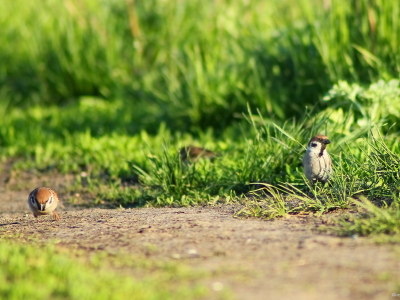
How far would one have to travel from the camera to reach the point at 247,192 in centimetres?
575

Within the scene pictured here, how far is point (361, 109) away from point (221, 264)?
3270 millimetres

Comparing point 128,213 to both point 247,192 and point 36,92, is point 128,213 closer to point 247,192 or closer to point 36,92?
point 247,192

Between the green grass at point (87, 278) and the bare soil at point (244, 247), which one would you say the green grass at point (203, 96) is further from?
the green grass at point (87, 278)

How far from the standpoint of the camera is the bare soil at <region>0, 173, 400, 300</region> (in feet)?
10.1

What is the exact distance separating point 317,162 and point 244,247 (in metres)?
1.61

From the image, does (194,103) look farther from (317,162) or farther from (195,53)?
(317,162)

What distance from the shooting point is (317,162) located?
5.09 m

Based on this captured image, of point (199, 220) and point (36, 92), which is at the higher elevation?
point (36, 92)

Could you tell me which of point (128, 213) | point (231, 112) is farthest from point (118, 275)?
point (231, 112)

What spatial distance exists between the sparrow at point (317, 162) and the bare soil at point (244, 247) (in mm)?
667

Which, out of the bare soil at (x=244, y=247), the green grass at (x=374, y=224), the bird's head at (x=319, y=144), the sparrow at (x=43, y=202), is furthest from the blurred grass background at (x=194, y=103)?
the sparrow at (x=43, y=202)

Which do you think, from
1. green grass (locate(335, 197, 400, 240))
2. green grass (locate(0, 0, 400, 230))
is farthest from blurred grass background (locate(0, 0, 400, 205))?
green grass (locate(335, 197, 400, 240))

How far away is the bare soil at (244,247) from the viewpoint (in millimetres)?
3076

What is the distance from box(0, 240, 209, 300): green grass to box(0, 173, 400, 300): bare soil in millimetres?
179
